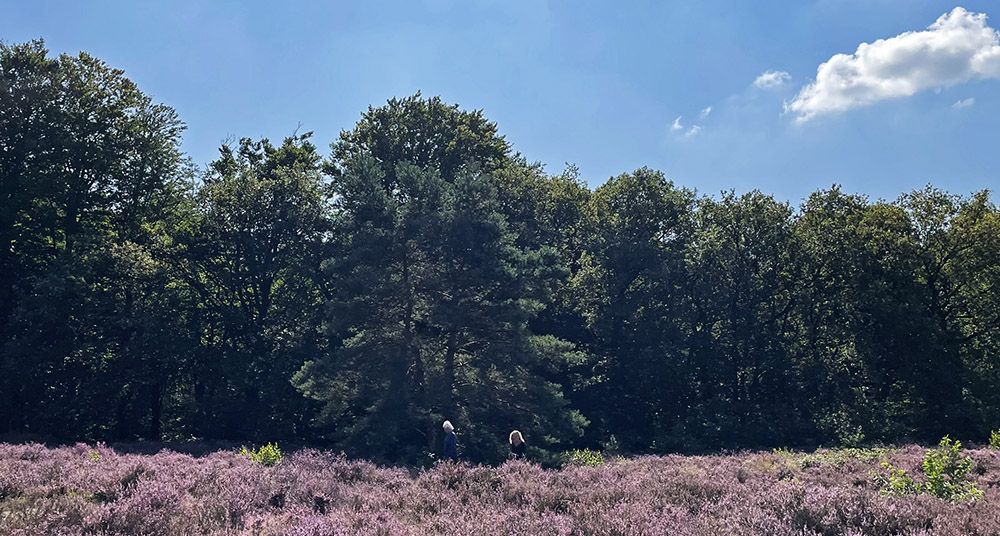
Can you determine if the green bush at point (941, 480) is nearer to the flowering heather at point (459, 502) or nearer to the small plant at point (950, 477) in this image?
the small plant at point (950, 477)

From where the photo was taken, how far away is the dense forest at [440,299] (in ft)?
71.8

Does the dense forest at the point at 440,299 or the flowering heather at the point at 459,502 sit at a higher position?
the dense forest at the point at 440,299

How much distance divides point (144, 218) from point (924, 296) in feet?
116

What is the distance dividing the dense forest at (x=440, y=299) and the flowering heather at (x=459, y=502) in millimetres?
9747

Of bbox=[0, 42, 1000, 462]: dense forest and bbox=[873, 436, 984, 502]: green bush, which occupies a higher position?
bbox=[0, 42, 1000, 462]: dense forest

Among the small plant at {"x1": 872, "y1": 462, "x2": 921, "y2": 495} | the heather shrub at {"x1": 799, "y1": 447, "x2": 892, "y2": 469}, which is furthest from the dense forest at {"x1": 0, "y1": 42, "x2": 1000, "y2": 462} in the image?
the small plant at {"x1": 872, "y1": 462, "x2": 921, "y2": 495}

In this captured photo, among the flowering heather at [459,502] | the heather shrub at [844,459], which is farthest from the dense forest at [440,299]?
the flowering heather at [459,502]

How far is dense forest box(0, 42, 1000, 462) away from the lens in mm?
21891

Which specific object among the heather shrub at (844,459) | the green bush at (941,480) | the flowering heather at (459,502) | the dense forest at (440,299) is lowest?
the heather shrub at (844,459)

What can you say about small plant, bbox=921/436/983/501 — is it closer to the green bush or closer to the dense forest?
the green bush

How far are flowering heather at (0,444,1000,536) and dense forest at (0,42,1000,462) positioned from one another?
9747 millimetres

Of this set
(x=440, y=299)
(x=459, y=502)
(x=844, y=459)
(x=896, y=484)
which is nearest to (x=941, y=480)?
(x=896, y=484)

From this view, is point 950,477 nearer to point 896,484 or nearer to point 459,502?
point 896,484

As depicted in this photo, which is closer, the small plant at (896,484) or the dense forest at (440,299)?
the small plant at (896,484)
